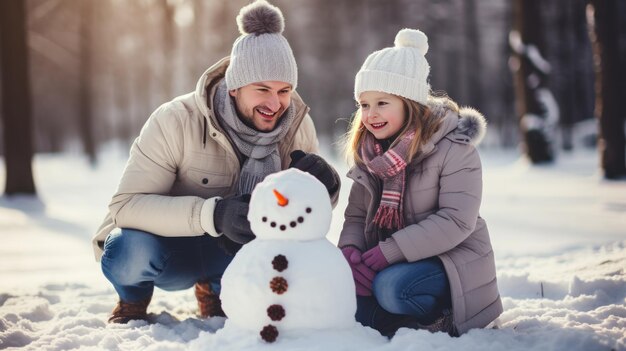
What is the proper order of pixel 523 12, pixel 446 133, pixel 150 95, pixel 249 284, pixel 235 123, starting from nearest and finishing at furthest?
pixel 249 284
pixel 446 133
pixel 235 123
pixel 523 12
pixel 150 95

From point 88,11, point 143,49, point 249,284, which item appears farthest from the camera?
point 143,49

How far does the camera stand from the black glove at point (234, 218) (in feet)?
8.45

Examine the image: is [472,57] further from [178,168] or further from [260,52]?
[178,168]

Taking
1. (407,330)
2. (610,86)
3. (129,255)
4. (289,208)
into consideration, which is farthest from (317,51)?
(289,208)

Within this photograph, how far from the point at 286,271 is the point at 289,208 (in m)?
0.23

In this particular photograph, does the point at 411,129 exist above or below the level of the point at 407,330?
above

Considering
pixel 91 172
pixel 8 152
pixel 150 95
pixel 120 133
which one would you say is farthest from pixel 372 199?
pixel 120 133

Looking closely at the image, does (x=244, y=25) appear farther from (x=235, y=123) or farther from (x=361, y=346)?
(x=361, y=346)

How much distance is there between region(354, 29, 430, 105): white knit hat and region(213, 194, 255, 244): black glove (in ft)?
2.73

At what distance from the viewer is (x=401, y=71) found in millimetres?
2826

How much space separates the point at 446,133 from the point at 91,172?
14.1m

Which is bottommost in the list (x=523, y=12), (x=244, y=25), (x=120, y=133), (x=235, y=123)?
(x=120, y=133)

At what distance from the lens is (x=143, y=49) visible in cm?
2566

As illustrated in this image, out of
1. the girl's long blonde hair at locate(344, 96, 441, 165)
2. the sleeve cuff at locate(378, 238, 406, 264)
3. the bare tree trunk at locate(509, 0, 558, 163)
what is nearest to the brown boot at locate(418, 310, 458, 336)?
the sleeve cuff at locate(378, 238, 406, 264)
